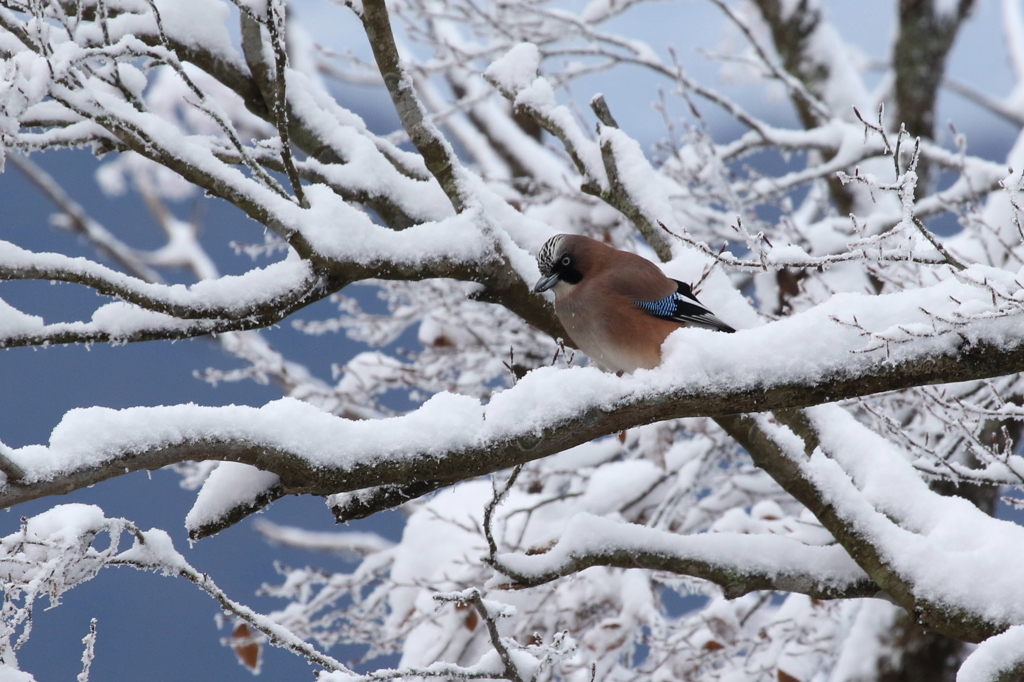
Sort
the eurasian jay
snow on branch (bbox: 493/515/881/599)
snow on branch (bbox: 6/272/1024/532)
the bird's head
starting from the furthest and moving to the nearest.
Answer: the bird's head < the eurasian jay < snow on branch (bbox: 493/515/881/599) < snow on branch (bbox: 6/272/1024/532)

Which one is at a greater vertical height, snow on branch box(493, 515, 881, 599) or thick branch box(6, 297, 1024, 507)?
thick branch box(6, 297, 1024, 507)

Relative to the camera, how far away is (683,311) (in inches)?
140

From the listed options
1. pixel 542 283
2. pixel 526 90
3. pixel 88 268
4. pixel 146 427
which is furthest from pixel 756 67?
pixel 146 427

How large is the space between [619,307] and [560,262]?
34 centimetres

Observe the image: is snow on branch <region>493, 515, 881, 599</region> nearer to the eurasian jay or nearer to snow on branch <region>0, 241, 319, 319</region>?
the eurasian jay

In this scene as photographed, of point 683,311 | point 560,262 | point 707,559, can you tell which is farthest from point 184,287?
point 707,559

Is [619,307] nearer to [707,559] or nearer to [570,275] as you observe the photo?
[570,275]

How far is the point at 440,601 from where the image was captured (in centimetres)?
246

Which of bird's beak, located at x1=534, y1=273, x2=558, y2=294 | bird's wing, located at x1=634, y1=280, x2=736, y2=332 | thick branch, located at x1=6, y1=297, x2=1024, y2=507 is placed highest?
bird's beak, located at x1=534, y1=273, x2=558, y2=294

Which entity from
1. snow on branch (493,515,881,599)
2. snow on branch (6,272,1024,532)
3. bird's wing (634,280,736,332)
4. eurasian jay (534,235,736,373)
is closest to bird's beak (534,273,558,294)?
eurasian jay (534,235,736,373)

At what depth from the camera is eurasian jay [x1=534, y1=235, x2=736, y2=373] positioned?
3521 mm

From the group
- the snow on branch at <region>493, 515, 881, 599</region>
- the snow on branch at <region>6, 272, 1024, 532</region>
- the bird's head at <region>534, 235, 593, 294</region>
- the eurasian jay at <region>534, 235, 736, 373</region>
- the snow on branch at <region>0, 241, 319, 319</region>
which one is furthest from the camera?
the bird's head at <region>534, 235, 593, 294</region>

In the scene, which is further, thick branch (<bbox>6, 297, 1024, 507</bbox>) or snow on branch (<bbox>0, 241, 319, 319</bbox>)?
snow on branch (<bbox>0, 241, 319, 319</bbox>)

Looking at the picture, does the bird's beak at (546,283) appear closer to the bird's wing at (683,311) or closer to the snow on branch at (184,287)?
the bird's wing at (683,311)
